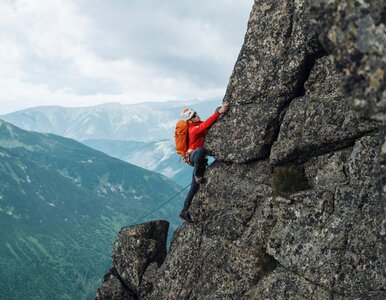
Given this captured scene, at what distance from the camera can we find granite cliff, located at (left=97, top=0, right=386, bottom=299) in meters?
10.1

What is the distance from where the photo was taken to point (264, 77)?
23.5m

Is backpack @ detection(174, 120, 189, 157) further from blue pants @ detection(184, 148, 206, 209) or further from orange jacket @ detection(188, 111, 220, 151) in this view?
blue pants @ detection(184, 148, 206, 209)

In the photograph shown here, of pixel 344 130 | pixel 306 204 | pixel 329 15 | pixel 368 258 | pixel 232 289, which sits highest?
pixel 329 15

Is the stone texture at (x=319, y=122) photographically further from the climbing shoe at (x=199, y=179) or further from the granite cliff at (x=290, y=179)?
the climbing shoe at (x=199, y=179)

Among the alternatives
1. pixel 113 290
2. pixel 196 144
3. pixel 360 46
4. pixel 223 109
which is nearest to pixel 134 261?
pixel 113 290

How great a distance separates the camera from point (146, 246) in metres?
29.0

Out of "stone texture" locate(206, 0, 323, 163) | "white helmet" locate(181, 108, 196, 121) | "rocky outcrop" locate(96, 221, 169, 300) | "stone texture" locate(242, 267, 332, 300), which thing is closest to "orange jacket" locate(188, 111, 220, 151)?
"stone texture" locate(206, 0, 323, 163)

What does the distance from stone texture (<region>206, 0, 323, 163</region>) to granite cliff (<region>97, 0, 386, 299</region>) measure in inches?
2.5

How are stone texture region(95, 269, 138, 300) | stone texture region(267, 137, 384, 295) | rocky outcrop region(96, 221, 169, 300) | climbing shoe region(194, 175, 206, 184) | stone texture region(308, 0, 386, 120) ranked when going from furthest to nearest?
stone texture region(95, 269, 138, 300)
rocky outcrop region(96, 221, 169, 300)
climbing shoe region(194, 175, 206, 184)
stone texture region(267, 137, 384, 295)
stone texture region(308, 0, 386, 120)

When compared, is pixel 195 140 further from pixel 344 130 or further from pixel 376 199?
pixel 376 199

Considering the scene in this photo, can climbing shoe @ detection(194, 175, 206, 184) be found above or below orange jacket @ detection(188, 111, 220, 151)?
below

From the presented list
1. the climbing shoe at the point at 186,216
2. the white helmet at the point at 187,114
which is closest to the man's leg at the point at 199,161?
the white helmet at the point at 187,114

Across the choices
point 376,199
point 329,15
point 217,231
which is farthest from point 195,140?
point 329,15

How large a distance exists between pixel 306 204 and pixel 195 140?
9.68 metres
